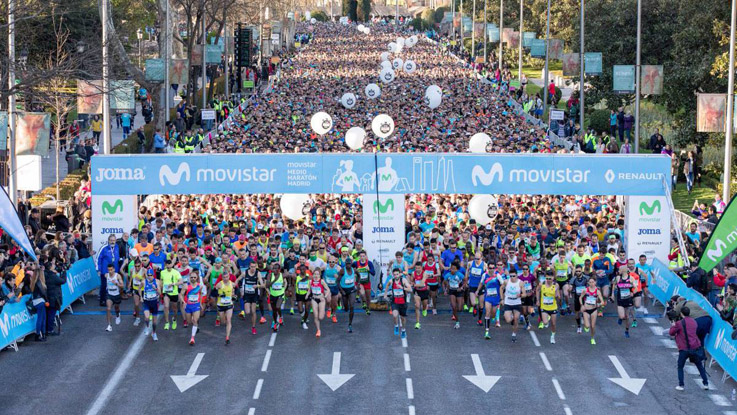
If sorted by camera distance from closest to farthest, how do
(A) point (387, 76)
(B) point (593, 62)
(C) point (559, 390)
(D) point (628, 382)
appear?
(C) point (559, 390) < (D) point (628, 382) < (B) point (593, 62) < (A) point (387, 76)

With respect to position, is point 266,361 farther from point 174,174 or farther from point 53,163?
point 53,163

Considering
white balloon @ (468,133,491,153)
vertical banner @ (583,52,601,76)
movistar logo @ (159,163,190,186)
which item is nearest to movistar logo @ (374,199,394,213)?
movistar logo @ (159,163,190,186)

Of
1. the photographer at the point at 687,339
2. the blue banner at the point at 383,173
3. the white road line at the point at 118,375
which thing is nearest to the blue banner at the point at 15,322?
the white road line at the point at 118,375

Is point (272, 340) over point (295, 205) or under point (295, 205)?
under

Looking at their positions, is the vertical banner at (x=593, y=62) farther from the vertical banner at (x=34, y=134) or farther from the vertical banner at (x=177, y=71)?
the vertical banner at (x=34, y=134)

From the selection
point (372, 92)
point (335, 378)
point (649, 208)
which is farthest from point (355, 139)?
point (372, 92)

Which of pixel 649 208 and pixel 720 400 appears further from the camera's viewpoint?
pixel 649 208
